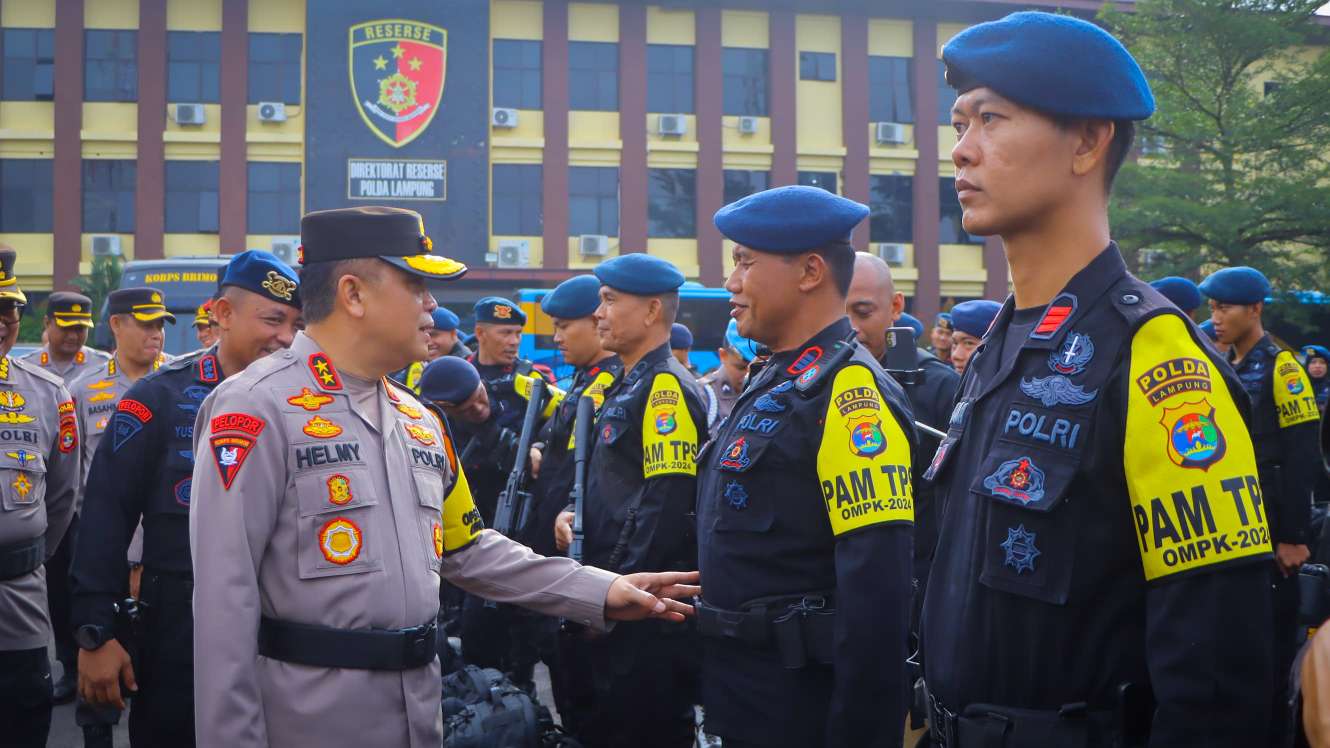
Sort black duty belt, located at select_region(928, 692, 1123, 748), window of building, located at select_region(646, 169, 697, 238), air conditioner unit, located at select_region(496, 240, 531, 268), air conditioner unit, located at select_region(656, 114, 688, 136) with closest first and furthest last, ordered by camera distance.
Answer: black duty belt, located at select_region(928, 692, 1123, 748) → air conditioner unit, located at select_region(496, 240, 531, 268) → air conditioner unit, located at select_region(656, 114, 688, 136) → window of building, located at select_region(646, 169, 697, 238)

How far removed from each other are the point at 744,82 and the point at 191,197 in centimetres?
1437

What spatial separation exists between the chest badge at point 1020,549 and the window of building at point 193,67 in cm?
2941

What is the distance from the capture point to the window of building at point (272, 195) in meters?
28.1

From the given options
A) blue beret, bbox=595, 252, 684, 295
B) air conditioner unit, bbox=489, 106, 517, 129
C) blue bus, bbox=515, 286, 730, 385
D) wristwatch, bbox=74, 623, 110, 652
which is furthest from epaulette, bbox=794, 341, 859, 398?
air conditioner unit, bbox=489, 106, 517, 129

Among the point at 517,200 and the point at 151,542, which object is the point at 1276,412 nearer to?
the point at 151,542

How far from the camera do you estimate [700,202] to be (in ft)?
97.7

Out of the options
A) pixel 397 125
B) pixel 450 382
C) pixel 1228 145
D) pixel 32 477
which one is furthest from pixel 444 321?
→ pixel 397 125

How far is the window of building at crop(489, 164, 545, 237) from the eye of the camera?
94.7 ft

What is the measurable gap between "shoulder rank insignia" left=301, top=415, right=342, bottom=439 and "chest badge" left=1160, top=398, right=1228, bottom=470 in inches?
75.4

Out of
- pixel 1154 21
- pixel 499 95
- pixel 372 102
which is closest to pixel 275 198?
pixel 372 102

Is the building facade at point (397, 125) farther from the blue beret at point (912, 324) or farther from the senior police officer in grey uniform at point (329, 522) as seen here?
the senior police officer in grey uniform at point (329, 522)

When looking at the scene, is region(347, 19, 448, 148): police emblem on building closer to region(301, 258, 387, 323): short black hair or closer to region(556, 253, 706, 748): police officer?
region(556, 253, 706, 748): police officer

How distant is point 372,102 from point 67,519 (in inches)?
961

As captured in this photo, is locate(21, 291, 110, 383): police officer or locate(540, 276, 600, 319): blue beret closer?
locate(540, 276, 600, 319): blue beret
